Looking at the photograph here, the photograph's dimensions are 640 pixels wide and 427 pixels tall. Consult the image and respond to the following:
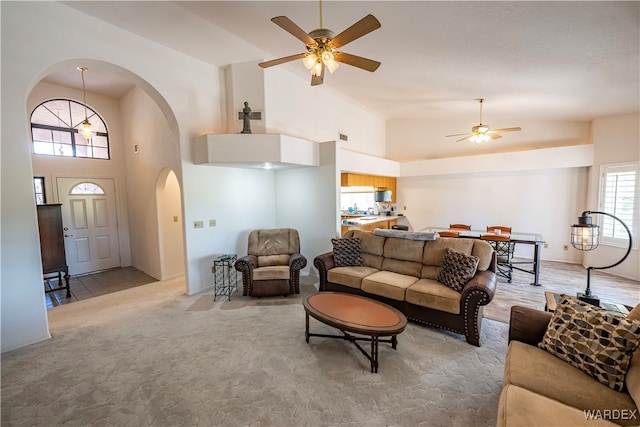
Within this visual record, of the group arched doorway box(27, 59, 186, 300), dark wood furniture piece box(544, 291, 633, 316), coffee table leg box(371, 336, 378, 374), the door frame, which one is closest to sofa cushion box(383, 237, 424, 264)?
dark wood furniture piece box(544, 291, 633, 316)

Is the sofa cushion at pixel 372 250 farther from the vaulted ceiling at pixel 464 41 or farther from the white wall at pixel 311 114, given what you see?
the vaulted ceiling at pixel 464 41

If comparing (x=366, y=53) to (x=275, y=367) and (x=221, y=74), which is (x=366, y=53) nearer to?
(x=221, y=74)

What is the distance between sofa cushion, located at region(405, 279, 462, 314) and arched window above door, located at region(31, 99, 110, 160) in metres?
6.90

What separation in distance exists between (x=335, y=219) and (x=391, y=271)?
57.8 inches

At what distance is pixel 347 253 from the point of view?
4.17 metres

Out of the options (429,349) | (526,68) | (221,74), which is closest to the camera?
(429,349)

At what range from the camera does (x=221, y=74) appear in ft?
15.3

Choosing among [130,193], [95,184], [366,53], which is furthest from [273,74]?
[95,184]

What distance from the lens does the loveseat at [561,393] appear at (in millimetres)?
1371

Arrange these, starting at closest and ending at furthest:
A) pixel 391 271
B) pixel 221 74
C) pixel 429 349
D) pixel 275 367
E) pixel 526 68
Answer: pixel 275 367
pixel 429 349
pixel 526 68
pixel 391 271
pixel 221 74

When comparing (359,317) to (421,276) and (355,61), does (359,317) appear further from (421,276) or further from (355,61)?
(355,61)

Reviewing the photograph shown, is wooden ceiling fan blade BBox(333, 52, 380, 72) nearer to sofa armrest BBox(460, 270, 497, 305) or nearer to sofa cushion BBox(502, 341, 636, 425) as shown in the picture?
sofa armrest BBox(460, 270, 497, 305)

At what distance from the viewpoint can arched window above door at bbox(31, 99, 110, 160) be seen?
205 inches

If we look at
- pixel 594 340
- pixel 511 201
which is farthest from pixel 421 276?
pixel 511 201
